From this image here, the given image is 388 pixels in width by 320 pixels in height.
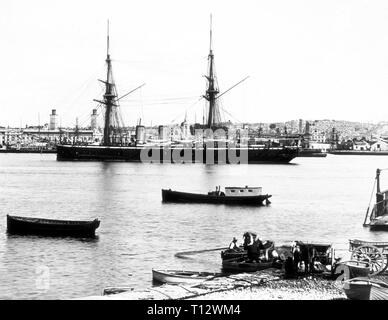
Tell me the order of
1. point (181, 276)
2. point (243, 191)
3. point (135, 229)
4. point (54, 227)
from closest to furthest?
1. point (181, 276)
2. point (54, 227)
3. point (135, 229)
4. point (243, 191)

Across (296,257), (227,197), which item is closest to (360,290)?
(296,257)

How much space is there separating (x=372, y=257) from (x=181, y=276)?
687 centimetres

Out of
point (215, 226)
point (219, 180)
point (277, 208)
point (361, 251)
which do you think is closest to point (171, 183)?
point (219, 180)

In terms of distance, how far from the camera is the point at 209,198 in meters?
62.8

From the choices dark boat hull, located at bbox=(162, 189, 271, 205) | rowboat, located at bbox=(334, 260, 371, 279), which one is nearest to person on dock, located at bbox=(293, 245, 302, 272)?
rowboat, located at bbox=(334, 260, 371, 279)

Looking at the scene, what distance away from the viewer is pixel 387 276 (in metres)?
19.9

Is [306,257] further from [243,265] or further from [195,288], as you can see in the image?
[243,265]

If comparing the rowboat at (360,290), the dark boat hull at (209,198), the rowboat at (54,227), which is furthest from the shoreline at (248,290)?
the dark boat hull at (209,198)

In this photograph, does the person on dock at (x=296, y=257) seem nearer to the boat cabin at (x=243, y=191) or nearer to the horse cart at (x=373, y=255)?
the horse cart at (x=373, y=255)

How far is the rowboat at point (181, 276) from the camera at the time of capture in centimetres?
2228

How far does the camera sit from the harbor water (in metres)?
27.9
